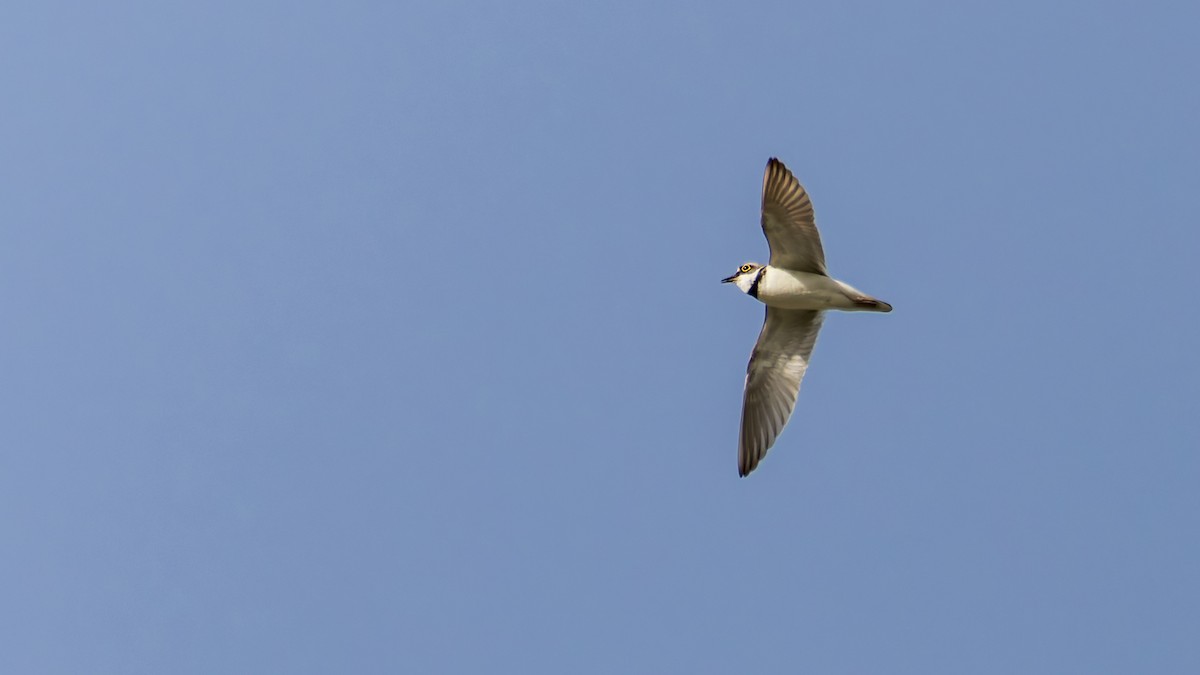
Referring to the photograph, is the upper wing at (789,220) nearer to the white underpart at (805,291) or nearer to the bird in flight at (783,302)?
the bird in flight at (783,302)

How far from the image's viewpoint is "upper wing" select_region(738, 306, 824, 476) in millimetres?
23016

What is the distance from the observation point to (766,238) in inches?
856

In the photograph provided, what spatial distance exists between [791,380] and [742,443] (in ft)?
4.51

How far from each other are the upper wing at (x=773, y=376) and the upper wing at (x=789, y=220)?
1517 mm

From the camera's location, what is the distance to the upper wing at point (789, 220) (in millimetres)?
20891

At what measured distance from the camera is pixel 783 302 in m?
22.2

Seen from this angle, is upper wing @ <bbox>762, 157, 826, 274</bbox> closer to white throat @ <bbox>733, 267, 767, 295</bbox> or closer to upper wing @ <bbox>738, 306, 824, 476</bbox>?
white throat @ <bbox>733, 267, 767, 295</bbox>

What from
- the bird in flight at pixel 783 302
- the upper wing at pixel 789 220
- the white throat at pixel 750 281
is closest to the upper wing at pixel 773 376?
the bird in flight at pixel 783 302

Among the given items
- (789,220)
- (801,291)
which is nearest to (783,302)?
(801,291)

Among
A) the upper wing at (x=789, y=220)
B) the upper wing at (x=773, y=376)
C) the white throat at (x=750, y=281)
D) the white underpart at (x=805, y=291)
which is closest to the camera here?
the upper wing at (x=789, y=220)

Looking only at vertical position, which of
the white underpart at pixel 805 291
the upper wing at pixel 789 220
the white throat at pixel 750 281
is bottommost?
the white underpart at pixel 805 291

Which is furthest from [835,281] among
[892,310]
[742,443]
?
[742,443]

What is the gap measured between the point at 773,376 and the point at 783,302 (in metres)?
1.73

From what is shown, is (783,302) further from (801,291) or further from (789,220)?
(789,220)
